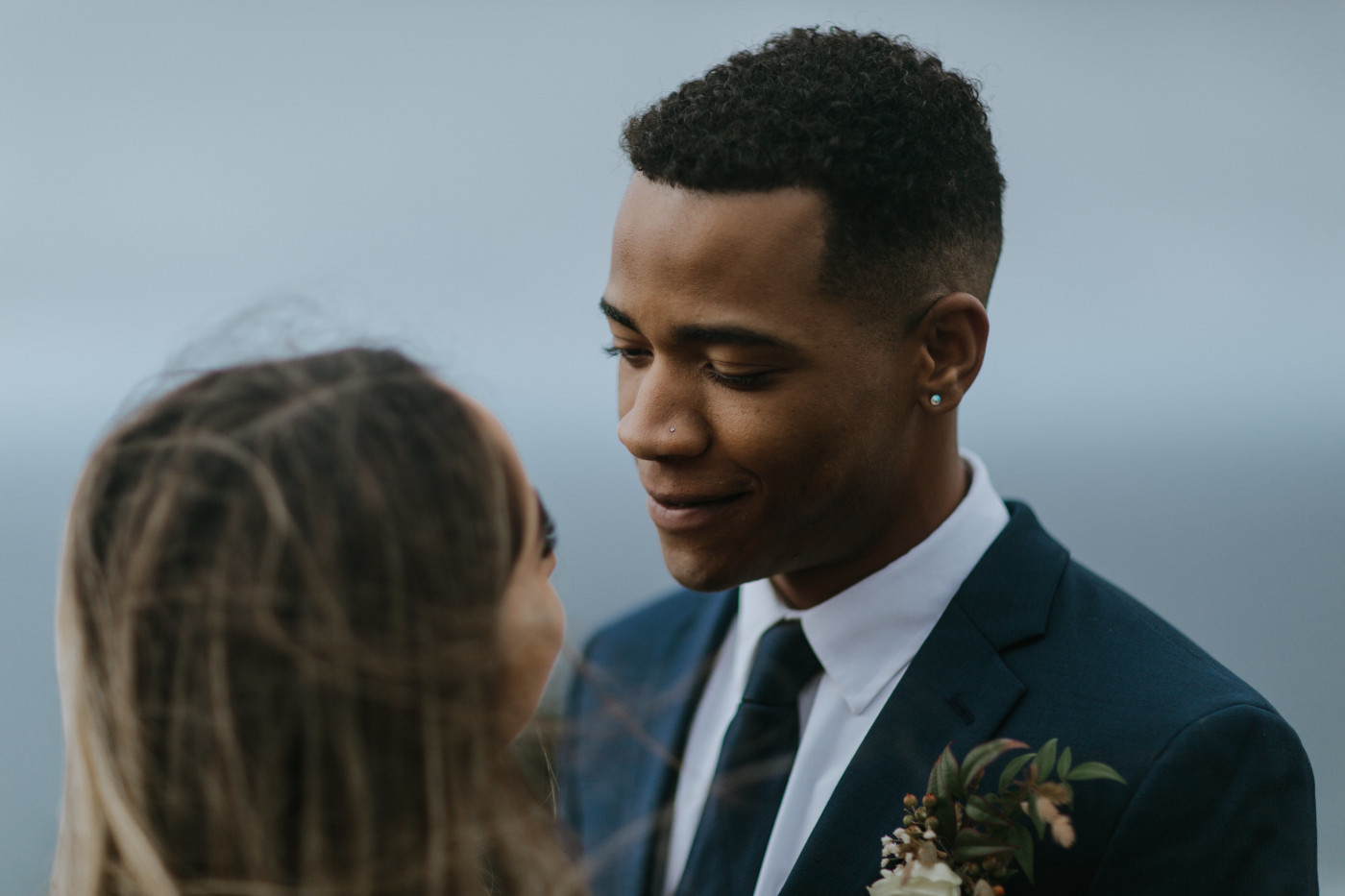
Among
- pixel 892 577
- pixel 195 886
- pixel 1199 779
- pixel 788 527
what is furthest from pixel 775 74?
pixel 195 886

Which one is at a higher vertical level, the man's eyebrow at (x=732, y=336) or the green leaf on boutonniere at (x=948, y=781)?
the man's eyebrow at (x=732, y=336)

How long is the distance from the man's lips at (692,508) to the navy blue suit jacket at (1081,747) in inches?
12.6

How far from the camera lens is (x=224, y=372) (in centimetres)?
127

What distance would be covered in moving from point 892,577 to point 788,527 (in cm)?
25

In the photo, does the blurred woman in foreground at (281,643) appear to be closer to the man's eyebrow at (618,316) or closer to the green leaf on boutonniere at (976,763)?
the man's eyebrow at (618,316)

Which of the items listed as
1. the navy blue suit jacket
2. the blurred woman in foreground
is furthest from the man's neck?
the blurred woman in foreground

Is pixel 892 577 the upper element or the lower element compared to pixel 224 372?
lower

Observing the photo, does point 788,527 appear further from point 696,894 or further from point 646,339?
point 696,894

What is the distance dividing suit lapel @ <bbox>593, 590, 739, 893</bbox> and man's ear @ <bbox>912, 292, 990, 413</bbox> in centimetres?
75

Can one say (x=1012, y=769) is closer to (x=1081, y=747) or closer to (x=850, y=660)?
(x=1081, y=747)

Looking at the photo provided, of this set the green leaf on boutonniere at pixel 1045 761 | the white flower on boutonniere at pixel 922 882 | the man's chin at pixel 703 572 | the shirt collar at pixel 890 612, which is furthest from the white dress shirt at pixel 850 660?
the green leaf on boutonniere at pixel 1045 761

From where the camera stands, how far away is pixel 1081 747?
1713 millimetres

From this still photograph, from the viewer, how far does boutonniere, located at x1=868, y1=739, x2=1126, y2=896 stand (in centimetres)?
150

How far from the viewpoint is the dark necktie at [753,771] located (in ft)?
6.09
